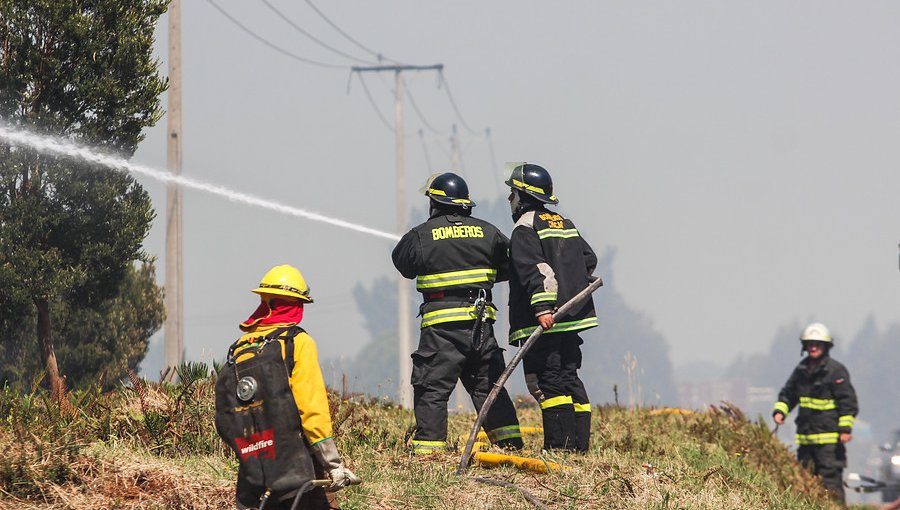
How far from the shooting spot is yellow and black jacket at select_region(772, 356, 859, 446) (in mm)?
14219

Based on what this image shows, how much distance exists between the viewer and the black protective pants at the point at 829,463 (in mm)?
14312

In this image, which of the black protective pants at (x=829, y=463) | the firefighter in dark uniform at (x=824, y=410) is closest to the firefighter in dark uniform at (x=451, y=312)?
the firefighter in dark uniform at (x=824, y=410)

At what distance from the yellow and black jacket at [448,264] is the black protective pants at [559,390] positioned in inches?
22.2

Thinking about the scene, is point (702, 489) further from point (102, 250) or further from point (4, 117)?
point (4, 117)

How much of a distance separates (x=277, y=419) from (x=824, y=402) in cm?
976

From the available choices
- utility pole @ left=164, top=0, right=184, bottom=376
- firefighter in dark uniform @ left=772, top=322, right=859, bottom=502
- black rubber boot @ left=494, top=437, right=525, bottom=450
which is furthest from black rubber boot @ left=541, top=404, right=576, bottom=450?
utility pole @ left=164, top=0, right=184, bottom=376

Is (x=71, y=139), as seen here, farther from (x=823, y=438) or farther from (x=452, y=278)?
(x=823, y=438)

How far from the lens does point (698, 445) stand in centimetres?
1169

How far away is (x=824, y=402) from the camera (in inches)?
565

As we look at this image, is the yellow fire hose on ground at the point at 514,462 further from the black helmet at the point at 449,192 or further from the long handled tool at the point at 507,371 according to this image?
the black helmet at the point at 449,192

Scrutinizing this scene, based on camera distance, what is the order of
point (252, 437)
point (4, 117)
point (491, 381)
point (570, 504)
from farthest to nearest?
point (4, 117), point (491, 381), point (570, 504), point (252, 437)

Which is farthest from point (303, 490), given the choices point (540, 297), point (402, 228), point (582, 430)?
point (402, 228)

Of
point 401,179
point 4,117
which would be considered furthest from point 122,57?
point 401,179

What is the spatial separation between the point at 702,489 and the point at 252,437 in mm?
3741
